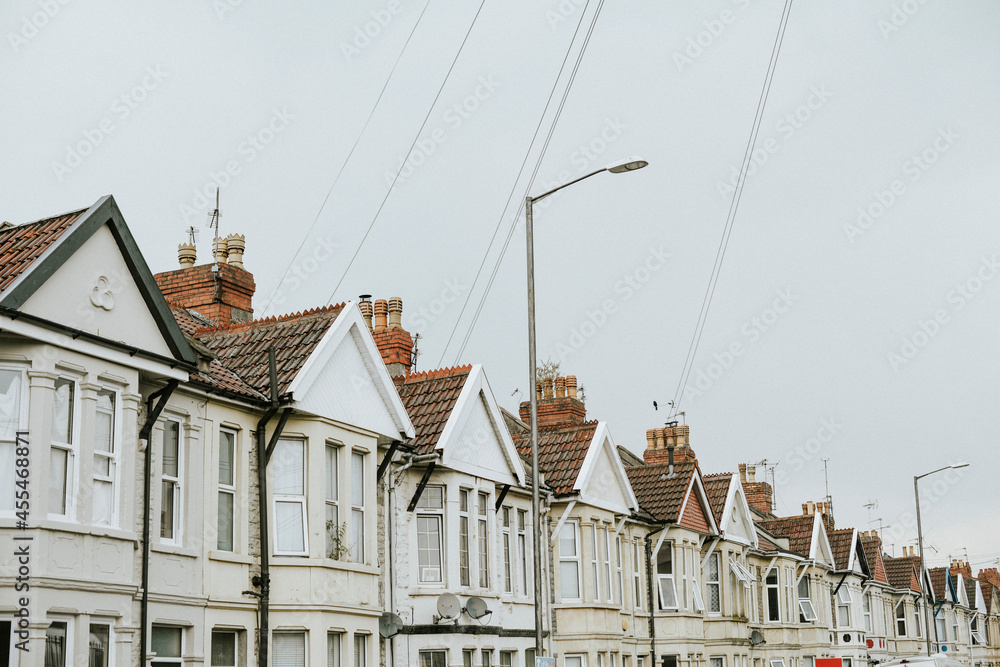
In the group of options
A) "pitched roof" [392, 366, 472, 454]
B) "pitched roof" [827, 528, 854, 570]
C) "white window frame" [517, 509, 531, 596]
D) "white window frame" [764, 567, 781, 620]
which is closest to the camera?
"pitched roof" [392, 366, 472, 454]

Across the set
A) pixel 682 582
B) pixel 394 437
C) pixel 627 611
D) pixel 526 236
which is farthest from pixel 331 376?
pixel 682 582

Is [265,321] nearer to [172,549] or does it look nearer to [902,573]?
[172,549]

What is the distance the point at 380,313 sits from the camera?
83.4 ft

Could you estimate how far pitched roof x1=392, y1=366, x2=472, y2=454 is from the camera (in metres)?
22.3

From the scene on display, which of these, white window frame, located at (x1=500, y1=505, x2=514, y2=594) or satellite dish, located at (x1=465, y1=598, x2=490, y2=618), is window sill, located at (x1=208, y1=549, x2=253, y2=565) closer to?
satellite dish, located at (x1=465, y1=598, x2=490, y2=618)

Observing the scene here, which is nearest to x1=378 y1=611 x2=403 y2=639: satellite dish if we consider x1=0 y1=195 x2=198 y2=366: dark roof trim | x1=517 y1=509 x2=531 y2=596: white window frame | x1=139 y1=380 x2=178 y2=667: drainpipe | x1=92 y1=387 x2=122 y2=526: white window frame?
x1=517 y1=509 x2=531 y2=596: white window frame

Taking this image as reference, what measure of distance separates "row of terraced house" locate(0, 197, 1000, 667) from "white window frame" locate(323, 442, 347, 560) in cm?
4

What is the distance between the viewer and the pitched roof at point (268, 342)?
1864cm

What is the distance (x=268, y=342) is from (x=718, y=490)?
2048cm

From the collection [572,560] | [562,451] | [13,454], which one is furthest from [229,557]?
[562,451]

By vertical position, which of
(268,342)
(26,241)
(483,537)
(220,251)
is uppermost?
(220,251)

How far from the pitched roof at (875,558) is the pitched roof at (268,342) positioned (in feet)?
141

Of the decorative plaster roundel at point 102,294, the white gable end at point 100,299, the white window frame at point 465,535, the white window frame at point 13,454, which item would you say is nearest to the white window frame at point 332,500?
the white window frame at point 465,535

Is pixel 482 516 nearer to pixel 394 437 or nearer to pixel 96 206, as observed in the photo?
pixel 394 437
